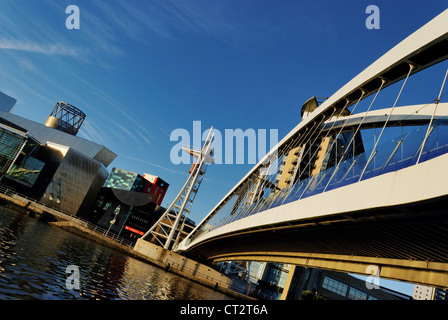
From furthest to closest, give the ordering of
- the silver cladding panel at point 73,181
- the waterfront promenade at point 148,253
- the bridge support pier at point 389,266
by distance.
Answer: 1. the silver cladding panel at point 73,181
2. the waterfront promenade at point 148,253
3. the bridge support pier at point 389,266

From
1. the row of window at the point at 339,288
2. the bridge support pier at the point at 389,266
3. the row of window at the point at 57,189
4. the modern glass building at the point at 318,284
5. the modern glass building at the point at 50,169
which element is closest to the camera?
the bridge support pier at the point at 389,266

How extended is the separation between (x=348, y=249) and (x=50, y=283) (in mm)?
13476

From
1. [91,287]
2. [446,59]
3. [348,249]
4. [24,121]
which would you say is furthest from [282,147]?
→ [24,121]

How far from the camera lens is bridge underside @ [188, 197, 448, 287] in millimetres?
8641

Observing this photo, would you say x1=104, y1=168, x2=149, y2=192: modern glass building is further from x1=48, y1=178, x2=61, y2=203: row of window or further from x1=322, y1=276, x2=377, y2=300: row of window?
x1=322, y1=276, x2=377, y2=300: row of window

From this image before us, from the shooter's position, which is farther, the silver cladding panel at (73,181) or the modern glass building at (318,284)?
the silver cladding panel at (73,181)

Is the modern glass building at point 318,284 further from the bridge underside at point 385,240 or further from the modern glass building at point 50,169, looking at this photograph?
the modern glass building at point 50,169

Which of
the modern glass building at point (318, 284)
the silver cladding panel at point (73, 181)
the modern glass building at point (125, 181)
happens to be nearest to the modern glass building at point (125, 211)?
the silver cladding panel at point (73, 181)

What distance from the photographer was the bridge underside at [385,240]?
340 inches

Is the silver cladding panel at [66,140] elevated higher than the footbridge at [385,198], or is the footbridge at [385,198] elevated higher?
the silver cladding panel at [66,140]
